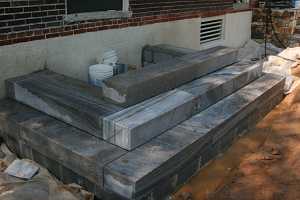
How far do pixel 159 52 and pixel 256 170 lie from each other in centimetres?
317

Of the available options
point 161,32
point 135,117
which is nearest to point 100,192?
point 135,117

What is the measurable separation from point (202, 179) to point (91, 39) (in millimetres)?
2942

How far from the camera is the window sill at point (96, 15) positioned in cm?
542

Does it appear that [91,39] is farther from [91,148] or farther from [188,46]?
[188,46]

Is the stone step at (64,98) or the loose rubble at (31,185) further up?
the stone step at (64,98)

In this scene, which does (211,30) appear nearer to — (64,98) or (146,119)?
(64,98)

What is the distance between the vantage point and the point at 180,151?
3.73m

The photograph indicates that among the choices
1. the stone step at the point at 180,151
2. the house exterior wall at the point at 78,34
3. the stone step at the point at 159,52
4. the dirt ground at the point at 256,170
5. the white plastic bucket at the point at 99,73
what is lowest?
the dirt ground at the point at 256,170

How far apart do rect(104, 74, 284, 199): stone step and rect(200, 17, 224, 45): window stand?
147 inches

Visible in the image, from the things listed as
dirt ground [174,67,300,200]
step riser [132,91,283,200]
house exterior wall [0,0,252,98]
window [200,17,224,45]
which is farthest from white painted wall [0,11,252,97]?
dirt ground [174,67,300,200]

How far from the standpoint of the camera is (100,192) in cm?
359

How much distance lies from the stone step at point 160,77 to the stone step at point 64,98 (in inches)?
7.3

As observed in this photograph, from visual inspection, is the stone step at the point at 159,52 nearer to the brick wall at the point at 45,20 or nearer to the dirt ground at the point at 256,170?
the brick wall at the point at 45,20

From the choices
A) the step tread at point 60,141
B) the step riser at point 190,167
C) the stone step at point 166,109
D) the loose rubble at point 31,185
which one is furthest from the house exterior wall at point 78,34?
the step riser at point 190,167
